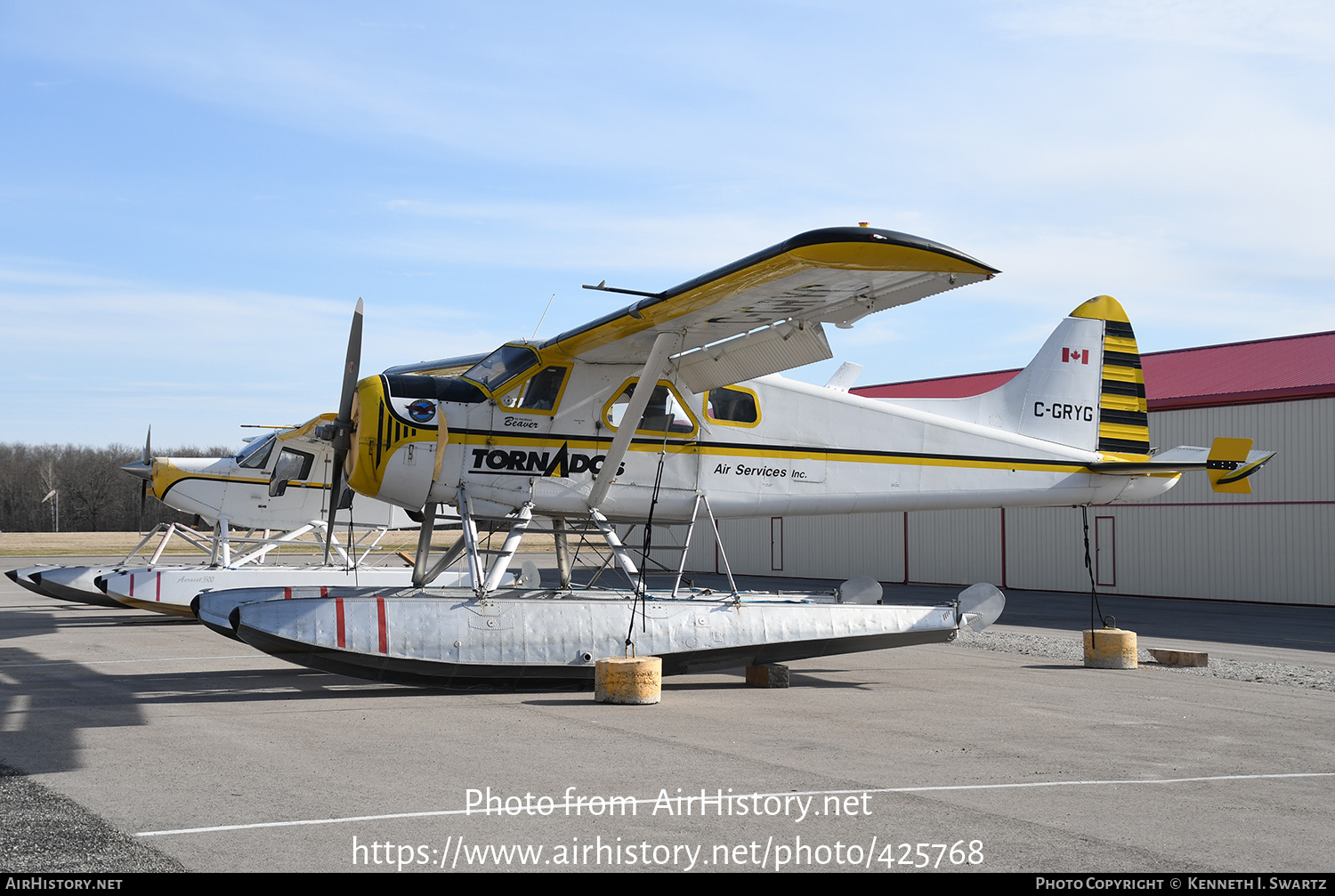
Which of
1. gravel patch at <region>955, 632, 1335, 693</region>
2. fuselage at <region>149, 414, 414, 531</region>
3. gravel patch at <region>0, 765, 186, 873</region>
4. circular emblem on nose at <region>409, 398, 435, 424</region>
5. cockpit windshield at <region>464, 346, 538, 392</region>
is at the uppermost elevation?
cockpit windshield at <region>464, 346, 538, 392</region>

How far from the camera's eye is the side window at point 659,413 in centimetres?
1074

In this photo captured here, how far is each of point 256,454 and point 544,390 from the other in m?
10.1

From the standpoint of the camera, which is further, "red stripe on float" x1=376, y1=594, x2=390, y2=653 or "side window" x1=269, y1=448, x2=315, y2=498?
"side window" x1=269, y1=448, x2=315, y2=498

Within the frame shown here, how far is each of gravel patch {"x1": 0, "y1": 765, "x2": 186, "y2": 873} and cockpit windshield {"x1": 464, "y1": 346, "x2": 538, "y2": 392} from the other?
5.75 meters

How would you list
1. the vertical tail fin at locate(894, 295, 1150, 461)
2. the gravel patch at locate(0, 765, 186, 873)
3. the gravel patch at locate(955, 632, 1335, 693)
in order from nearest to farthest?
the gravel patch at locate(0, 765, 186, 873)
the gravel patch at locate(955, 632, 1335, 693)
the vertical tail fin at locate(894, 295, 1150, 461)

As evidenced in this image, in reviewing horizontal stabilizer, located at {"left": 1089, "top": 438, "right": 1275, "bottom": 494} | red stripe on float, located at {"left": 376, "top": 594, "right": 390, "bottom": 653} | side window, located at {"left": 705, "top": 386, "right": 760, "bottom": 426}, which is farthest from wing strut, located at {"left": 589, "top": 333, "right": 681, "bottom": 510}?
horizontal stabilizer, located at {"left": 1089, "top": 438, "right": 1275, "bottom": 494}

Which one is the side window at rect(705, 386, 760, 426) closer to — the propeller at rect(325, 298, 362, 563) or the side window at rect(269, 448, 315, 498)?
the propeller at rect(325, 298, 362, 563)

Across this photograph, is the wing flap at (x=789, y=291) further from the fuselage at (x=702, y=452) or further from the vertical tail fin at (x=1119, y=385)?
the vertical tail fin at (x=1119, y=385)

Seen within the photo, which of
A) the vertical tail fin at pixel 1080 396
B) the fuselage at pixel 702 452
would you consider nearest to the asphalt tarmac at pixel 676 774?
the fuselage at pixel 702 452

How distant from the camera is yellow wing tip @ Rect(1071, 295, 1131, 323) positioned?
43.8ft

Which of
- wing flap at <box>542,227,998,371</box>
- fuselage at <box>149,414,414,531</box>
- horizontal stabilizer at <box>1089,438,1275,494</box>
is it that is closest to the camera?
wing flap at <box>542,227,998,371</box>

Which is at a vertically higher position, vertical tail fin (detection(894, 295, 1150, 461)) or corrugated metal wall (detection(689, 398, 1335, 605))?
vertical tail fin (detection(894, 295, 1150, 461))

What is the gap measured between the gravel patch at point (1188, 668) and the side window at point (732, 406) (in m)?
5.02

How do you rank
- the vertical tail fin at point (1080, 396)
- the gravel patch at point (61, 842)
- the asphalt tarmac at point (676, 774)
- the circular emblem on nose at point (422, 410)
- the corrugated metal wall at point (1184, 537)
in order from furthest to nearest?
the corrugated metal wall at point (1184, 537) → the vertical tail fin at point (1080, 396) → the circular emblem on nose at point (422, 410) → the asphalt tarmac at point (676, 774) → the gravel patch at point (61, 842)
